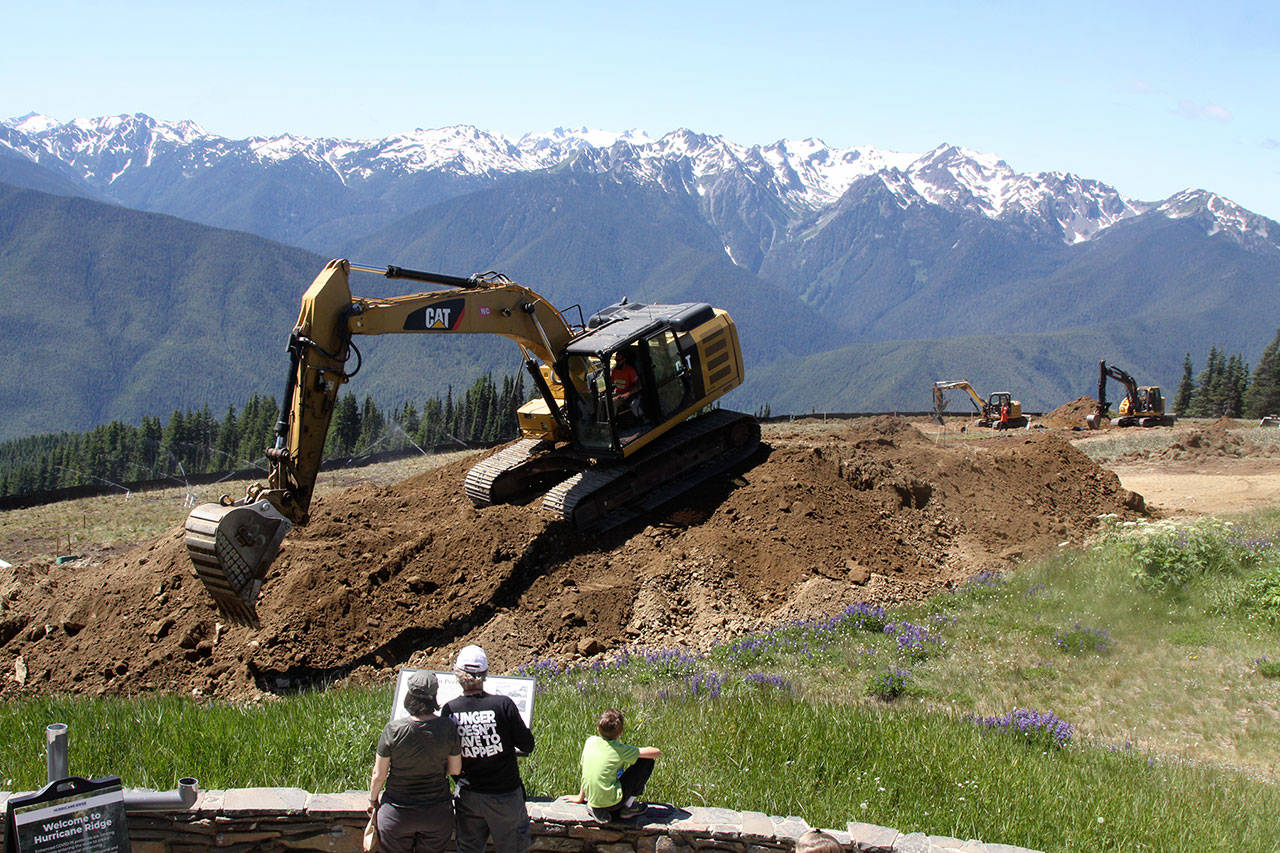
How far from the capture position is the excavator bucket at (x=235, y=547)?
10633 millimetres

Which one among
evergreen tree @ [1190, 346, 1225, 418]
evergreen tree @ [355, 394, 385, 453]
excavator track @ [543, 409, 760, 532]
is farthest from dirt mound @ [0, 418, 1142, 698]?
evergreen tree @ [355, 394, 385, 453]

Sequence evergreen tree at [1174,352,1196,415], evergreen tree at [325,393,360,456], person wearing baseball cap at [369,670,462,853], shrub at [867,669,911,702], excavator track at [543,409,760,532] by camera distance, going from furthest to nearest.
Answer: evergreen tree at [325,393,360,456], evergreen tree at [1174,352,1196,415], excavator track at [543,409,760,532], shrub at [867,669,911,702], person wearing baseball cap at [369,670,462,853]

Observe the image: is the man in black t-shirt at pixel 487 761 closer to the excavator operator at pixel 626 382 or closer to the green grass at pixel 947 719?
the green grass at pixel 947 719

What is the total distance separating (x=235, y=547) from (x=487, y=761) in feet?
18.5

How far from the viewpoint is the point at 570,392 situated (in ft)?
53.6

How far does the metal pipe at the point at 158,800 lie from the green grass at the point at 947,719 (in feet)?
3.77

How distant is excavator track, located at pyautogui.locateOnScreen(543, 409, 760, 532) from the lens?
51.4 feet

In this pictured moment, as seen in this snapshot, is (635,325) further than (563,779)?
Yes

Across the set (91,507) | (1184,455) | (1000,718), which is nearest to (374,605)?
(1000,718)

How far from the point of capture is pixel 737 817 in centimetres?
670

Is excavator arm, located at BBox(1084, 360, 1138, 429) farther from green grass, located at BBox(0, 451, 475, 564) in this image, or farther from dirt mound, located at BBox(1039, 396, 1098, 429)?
green grass, located at BBox(0, 451, 475, 564)

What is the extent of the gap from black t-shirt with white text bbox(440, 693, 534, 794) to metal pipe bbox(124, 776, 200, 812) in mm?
1810

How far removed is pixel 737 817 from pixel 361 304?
8512mm

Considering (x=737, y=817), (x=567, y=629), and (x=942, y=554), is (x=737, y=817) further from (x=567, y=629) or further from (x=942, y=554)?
(x=942, y=554)
